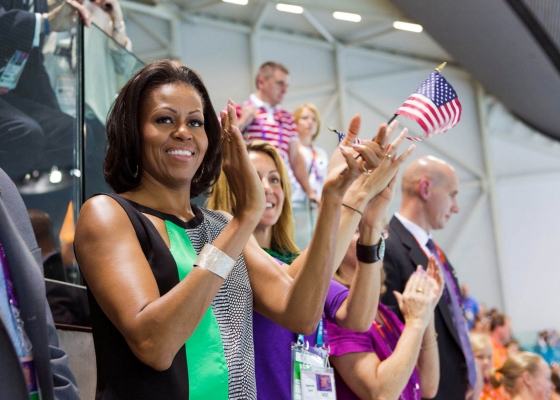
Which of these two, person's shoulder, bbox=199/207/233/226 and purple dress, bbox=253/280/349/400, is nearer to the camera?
person's shoulder, bbox=199/207/233/226

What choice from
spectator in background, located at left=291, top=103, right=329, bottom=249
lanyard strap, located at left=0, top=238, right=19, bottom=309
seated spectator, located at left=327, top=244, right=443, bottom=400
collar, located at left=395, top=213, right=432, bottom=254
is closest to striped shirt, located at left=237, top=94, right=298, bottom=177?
spectator in background, located at left=291, top=103, right=329, bottom=249

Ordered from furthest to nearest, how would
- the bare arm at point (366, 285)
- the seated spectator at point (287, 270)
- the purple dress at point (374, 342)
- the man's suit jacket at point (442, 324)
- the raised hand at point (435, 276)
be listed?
the man's suit jacket at point (442, 324) → the raised hand at point (435, 276) → the purple dress at point (374, 342) → the bare arm at point (366, 285) → the seated spectator at point (287, 270)

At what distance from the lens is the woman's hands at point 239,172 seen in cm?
159

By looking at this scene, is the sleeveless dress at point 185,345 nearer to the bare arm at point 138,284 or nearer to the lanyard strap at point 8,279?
the bare arm at point 138,284

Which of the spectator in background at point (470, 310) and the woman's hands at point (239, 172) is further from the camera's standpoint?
the spectator in background at point (470, 310)

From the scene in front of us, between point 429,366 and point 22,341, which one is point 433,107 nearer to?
point 429,366

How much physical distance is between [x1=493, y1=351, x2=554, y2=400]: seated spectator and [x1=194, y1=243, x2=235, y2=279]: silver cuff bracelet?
3568 mm

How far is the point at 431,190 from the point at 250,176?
2.24 metres

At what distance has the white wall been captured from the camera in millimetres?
11945

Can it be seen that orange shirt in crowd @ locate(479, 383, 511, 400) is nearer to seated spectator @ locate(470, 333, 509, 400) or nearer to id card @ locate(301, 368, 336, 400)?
seated spectator @ locate(470, 333, 509, 400)

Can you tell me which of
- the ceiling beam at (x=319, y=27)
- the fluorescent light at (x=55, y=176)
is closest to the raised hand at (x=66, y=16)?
the fluorescent light at (x=55, y=176)

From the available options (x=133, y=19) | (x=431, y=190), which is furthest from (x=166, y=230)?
(x=133, y=19)

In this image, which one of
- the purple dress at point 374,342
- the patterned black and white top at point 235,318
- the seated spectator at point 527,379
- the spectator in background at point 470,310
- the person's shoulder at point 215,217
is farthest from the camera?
the spectator in background at point 470,310

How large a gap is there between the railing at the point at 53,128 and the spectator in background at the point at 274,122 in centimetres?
231
